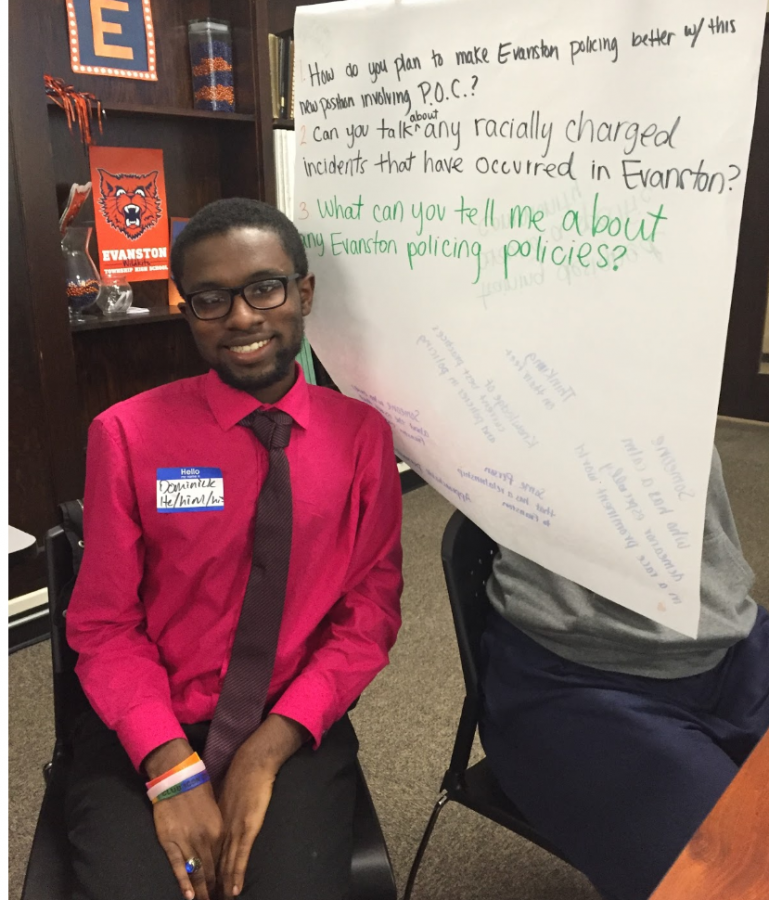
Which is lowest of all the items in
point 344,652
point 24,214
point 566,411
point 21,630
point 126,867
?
point 21,630

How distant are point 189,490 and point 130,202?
5.87ft

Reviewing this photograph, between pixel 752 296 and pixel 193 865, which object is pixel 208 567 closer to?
pixel 193 865

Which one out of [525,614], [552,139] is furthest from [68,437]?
[552,139]

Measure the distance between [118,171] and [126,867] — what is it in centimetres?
220

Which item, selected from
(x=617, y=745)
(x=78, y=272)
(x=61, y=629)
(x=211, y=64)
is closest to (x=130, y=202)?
(x=78, y=272)

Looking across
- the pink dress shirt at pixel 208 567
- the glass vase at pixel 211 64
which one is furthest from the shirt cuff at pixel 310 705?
the glass vase at pixel 211 64

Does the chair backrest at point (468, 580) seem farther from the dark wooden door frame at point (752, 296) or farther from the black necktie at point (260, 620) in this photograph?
the dark wooden door frame at point (752, 296)

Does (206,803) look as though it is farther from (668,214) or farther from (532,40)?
(532,40)

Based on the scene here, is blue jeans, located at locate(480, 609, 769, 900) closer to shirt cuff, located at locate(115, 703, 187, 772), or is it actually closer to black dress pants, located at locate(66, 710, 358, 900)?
black dress pants, located at locate(66, 710, 358, 900)

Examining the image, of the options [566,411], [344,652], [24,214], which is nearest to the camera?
[566,411]

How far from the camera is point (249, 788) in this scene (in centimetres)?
97

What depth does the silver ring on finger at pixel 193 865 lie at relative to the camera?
92cm

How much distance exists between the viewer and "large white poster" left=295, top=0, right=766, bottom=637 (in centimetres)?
79

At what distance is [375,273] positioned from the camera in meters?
1.16
